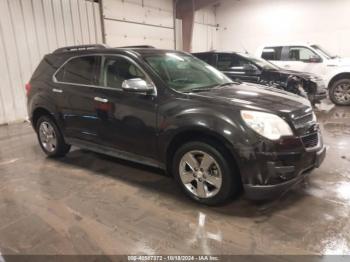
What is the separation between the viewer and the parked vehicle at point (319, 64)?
26.6 ft

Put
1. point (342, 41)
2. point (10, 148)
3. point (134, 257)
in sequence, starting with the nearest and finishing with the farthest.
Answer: point (134, 257), point (10, 148), point (342, 41)

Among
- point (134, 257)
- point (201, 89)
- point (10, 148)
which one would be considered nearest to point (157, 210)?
point (134, 257)

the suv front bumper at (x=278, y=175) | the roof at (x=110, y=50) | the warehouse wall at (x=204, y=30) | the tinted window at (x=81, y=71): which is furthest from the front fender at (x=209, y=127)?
the warehouse wall at (x=204, y=30)

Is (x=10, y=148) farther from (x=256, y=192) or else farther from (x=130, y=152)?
(x=256, y=192)

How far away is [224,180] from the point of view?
8.65 feet

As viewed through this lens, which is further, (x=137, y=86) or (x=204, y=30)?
(x=204, y=30)

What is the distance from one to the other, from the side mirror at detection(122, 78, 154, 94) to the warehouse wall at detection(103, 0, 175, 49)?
22.0 ft

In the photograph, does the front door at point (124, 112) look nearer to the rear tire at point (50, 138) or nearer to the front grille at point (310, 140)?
the rear tire at point (50, 138)

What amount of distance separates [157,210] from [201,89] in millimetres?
1319

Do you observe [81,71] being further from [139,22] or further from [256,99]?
[139,22]

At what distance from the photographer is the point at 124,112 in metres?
3.18

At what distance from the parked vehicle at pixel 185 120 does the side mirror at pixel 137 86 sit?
10 mm

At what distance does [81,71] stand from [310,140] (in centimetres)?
281

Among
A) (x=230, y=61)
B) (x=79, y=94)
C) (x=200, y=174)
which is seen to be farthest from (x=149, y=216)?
(x=230, y=61)
